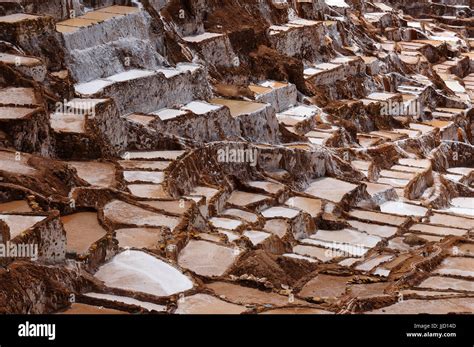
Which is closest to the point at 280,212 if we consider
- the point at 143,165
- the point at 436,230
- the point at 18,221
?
the point at 143,165

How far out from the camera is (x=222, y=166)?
75.9 feet

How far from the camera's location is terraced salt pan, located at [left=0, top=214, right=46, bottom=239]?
13.8 metres

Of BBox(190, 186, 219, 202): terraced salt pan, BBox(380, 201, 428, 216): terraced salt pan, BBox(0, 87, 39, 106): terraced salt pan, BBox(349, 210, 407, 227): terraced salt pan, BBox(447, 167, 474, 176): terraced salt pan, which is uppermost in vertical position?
BBox(0, 87, 39, 106): terraced salt pan

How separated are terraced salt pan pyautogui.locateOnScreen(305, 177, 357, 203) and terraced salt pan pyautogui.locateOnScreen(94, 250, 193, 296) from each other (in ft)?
33.0

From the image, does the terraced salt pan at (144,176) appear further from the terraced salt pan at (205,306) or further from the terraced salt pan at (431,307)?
the terraced salt pan at (431,307)

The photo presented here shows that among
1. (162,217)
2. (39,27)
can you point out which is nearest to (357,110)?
(39,27)

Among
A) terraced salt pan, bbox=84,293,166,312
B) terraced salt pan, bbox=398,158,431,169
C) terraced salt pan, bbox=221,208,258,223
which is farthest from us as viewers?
terraced salt pan, bbox=398,158,431,169

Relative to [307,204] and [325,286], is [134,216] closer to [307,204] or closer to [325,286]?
[325,286]

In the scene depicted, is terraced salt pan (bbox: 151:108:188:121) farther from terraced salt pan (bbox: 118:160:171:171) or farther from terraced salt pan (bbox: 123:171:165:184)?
terraced salt pan (bbox: 123:171:165:184)

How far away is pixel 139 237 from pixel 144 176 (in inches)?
145

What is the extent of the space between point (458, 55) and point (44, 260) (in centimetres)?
3746

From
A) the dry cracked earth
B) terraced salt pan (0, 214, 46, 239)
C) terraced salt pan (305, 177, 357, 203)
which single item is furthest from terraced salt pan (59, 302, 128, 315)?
terraced salt pan (305, 177, 357, 203)

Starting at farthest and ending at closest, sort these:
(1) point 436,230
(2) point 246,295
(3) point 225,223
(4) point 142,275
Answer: (1) point 436,230
(3) point 225,223
(2) point 246,295
(4) point 142,275

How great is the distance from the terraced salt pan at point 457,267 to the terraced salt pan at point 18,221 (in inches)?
269
